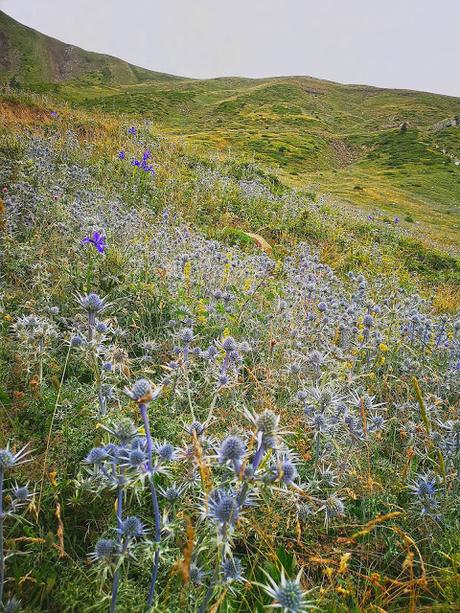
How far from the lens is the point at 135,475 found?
131cm

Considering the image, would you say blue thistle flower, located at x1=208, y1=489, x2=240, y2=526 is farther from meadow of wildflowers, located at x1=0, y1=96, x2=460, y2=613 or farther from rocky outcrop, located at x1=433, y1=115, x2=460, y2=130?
rocky outcrop, located at x1=433, y1=115, x2=460, y2=130

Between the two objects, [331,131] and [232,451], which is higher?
[331,131]

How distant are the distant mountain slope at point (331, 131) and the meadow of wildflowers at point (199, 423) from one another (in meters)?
14.0

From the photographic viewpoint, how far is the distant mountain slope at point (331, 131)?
25859mm

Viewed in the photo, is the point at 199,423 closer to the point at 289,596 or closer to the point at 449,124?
the point at 289,596

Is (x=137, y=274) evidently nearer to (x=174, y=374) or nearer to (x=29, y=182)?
(x=174, y=374)

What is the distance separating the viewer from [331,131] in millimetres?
54688

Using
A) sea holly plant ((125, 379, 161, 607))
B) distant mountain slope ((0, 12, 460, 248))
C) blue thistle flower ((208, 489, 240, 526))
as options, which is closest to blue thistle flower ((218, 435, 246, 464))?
blue thistle flower ((208, 489, 240, 526))

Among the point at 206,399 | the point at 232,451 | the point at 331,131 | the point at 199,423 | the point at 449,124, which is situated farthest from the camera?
the point at 331,131

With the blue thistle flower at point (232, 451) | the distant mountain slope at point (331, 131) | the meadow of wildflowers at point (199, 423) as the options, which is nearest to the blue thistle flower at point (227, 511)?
the meadow of wildflowers at point (199, 423)

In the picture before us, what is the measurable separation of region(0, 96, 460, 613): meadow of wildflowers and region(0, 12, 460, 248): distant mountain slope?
14.0m

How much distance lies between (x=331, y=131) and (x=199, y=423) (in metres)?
59.6

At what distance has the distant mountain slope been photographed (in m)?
25.9

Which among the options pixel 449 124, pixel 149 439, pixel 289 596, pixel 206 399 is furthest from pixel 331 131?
pixel 289 596
